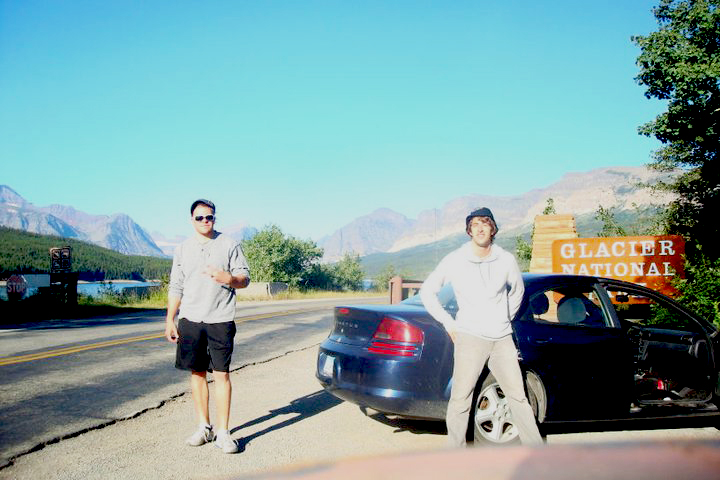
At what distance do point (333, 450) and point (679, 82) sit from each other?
12133mm

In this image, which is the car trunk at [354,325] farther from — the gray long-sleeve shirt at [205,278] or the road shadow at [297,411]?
the gray long-sleeve shirt at [205,278]

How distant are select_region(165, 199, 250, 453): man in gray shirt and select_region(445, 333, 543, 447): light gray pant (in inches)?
71.9

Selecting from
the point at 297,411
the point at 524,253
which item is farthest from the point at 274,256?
the point at 297,411

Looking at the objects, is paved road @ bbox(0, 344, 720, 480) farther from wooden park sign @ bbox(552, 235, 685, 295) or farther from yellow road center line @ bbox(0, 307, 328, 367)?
wooden park sign @ bbox(552, 235, 685, 295)

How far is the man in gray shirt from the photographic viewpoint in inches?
183

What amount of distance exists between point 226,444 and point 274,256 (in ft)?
172

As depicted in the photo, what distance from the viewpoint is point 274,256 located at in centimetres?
5638

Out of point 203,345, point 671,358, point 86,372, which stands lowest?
point 86,372

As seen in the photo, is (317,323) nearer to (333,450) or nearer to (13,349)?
(13,349)

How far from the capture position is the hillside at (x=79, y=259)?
144m

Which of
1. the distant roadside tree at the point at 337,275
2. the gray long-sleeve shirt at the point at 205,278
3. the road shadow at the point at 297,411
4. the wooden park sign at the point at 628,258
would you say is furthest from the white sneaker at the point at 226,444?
the distant roadside tree at the point at 337,275

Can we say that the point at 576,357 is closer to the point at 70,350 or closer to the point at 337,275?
the point at 70,350

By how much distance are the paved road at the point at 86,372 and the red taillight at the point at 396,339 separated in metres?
2.74

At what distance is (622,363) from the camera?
498cm
